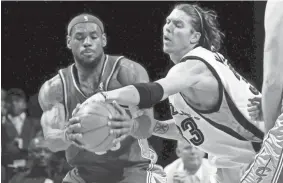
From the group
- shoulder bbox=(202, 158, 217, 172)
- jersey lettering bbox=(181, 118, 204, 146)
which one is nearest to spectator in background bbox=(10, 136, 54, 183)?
shoulder bbox=(202, 158, 217, 172)

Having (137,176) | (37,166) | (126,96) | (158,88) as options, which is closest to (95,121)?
(126,96)

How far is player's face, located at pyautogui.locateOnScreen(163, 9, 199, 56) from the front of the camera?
9.86 feet

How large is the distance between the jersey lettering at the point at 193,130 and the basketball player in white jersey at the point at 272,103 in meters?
0.48

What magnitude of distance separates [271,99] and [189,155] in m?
1.14

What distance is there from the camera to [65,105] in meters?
3.16

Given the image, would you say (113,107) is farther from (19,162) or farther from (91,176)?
(19,162)

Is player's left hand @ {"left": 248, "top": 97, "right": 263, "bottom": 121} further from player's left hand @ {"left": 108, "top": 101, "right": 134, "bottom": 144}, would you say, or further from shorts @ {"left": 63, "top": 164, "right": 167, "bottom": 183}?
shorts @ {"left": 63, "top": 164, "right": 167, "bottom": 183}

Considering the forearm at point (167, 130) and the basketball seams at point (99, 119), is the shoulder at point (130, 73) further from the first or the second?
the basketball seams at point (99, 119)

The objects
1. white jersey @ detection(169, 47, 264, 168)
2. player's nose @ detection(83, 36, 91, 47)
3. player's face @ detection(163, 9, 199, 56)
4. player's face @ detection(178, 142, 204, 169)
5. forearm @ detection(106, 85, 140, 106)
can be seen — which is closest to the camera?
forearm @ detection(106, 85, 140, 106)

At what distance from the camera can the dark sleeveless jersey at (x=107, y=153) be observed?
3100mm

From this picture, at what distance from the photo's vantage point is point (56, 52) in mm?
3500

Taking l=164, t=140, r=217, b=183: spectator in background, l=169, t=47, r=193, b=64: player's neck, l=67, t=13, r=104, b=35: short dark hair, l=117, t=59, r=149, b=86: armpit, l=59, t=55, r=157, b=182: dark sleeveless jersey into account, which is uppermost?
l=67, t=13, r=104, b=35: short dark hair

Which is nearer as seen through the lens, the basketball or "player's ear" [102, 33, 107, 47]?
the basketball

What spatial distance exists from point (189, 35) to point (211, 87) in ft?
1.37
